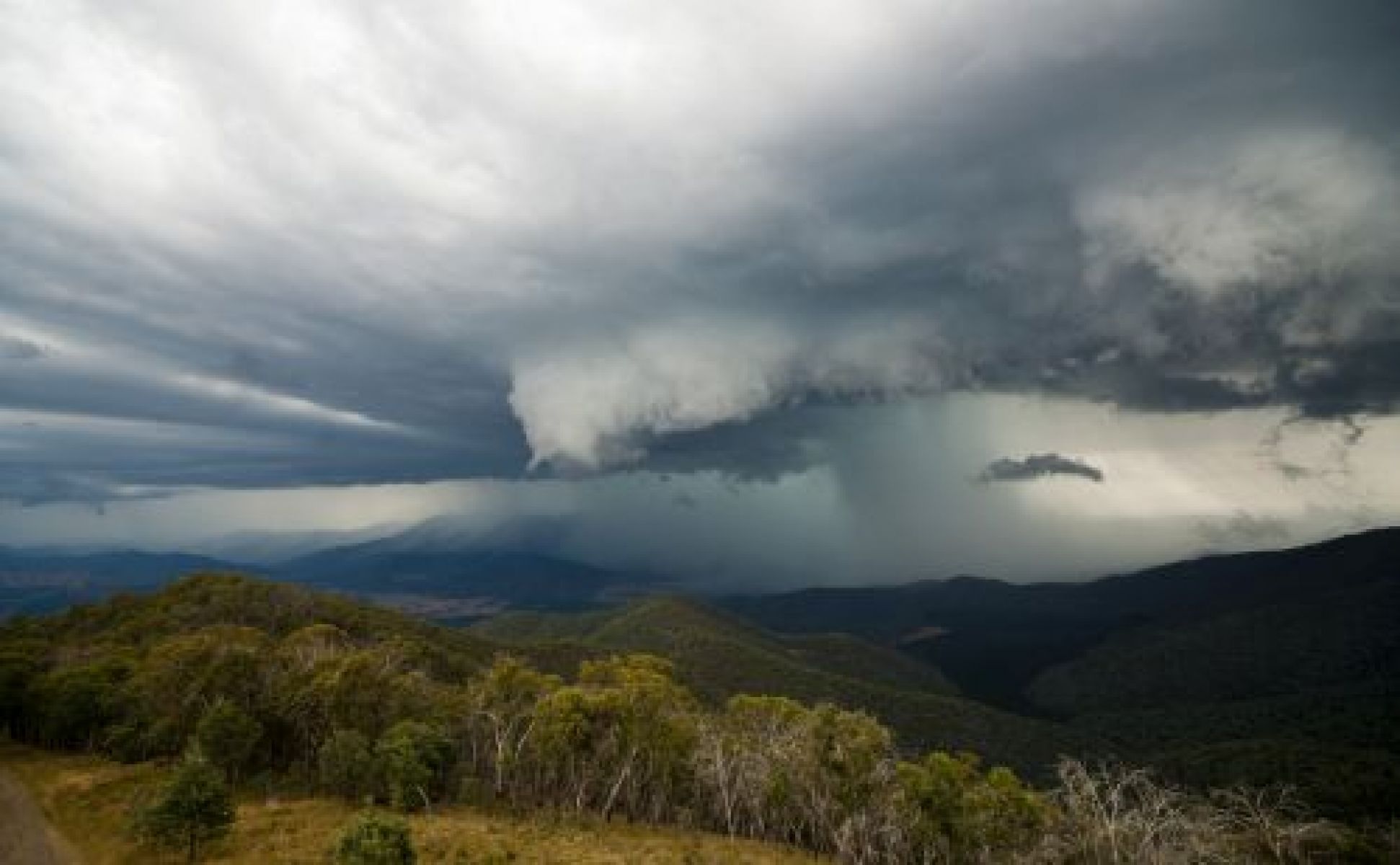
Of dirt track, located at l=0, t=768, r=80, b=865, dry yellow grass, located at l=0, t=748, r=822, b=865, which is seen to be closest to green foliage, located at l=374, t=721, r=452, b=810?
dry yellow grass, located at l=0, t=748, r=822, b=865

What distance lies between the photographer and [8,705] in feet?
333

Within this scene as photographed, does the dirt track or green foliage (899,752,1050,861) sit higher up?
green foliage (899,752,1050,861)

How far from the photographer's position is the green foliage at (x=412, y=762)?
78.0 m

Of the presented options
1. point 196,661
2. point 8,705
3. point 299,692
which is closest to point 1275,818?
point 299,692

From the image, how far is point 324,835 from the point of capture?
6469cm

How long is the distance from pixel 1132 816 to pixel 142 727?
4143 inches

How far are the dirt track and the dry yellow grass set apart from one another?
108 centimetres

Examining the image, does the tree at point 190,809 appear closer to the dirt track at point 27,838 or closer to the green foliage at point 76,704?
the dirt track at point 27,838

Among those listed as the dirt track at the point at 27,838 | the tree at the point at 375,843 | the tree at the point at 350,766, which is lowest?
the dirt track at the point at 27,838

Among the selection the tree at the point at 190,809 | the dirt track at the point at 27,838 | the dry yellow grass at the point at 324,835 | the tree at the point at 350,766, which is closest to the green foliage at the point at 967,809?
the dry yellow grass at the point at 324,835

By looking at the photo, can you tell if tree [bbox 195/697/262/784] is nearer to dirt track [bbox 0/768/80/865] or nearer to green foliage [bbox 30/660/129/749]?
dirt track [bbox 0/768/80/865]

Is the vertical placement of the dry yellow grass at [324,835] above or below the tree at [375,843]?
below

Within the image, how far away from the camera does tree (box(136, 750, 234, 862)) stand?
5556 centimetres

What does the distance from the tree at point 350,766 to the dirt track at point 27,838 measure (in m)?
22.3
